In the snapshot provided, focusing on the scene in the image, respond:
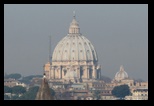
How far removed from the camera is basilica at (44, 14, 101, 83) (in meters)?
124

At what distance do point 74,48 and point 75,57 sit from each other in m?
1.08

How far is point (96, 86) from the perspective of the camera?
105938 millimetres

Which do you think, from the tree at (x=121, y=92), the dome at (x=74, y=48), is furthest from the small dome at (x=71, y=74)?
the tree at (x=121, y=92)

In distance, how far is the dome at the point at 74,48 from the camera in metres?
126

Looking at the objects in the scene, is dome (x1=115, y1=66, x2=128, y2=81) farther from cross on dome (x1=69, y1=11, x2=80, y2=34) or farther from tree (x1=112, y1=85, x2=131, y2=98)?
tree (x1=112, y1=85, x2=131, y2=98)

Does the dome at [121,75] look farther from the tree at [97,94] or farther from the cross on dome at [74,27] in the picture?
the tree at [97,94]

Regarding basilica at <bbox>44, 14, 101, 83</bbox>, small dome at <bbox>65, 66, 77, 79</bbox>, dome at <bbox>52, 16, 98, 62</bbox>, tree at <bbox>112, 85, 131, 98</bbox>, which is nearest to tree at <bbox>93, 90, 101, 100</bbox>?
tree at <bbox>112, 85, 131, 98</bbox>

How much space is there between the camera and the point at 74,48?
416 ft

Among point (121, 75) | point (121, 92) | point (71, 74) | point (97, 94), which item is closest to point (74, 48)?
point (71, 74)

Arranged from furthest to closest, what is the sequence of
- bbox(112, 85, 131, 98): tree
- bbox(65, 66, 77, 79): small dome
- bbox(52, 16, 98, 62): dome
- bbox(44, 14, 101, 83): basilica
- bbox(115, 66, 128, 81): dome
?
1. bbox(52, 16, 98, 62): dome
2. bbox(44, 14, 101, 83): basilica
3. bbox(65, 66, 77, 79): small dome
4. bbox(115, 66, 128, 81): dome
5. bbox(112, 85, 131, 98): tree

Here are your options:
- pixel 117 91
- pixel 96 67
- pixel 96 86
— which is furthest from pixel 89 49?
pixel 117 91

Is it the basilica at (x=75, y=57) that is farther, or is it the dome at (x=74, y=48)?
the dome at (x=74, y=48)
